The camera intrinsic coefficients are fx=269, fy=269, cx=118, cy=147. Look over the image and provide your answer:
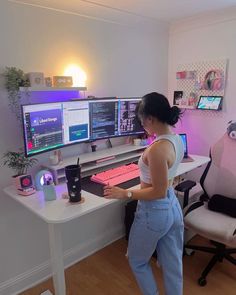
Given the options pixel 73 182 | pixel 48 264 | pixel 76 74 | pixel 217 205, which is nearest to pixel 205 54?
pixel 76 74

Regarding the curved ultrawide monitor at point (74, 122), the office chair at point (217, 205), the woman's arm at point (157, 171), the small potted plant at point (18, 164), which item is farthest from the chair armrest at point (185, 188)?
the small potted plant at point (18, 164)

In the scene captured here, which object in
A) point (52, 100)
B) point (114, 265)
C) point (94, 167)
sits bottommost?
point (114, 265)

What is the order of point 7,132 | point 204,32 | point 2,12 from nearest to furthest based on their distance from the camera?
1. point 2,12
2. point 7,132
3. point 204,32

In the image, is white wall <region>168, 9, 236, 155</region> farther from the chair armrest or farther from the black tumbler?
the black tumbler

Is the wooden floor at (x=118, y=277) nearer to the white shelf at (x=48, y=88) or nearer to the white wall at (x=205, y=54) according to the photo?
the white wall at (x=205, y=54)

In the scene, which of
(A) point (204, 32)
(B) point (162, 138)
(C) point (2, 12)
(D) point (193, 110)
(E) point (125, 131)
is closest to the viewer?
(B) point (162, 138)

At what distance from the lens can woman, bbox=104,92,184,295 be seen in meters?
1.41

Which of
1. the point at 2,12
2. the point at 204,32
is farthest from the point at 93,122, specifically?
the point at 204,32

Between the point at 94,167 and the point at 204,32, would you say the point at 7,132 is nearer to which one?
the point at 94,167

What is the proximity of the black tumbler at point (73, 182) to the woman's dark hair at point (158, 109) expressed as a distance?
21.2 inches

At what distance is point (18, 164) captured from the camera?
6.06 ft

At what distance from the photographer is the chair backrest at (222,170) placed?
7.35 ft

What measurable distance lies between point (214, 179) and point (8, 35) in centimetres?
195

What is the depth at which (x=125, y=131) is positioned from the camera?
2.52 meters
